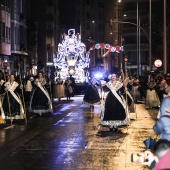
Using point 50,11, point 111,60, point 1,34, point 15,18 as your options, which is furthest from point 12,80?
point 111,60

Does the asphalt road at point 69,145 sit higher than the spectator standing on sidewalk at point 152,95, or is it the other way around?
the spectator standing on sidewalk at point 152,95

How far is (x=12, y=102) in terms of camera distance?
1928 centimetres

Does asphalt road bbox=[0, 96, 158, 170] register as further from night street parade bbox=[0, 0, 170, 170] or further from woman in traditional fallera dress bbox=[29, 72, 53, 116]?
woman in traditional fallera dress bbox=[29, 72, 53, 116]

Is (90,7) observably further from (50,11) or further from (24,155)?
(24,155)

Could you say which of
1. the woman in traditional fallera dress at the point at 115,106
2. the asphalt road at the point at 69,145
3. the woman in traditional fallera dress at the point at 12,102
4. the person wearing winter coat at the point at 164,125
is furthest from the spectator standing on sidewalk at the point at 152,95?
the person wearing winter coat at the point at 164,125

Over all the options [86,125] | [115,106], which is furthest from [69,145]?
[86,125]

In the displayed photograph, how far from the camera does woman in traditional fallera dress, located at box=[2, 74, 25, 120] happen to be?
19141mm

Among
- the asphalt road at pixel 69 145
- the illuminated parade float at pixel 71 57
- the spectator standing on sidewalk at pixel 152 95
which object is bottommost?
the asphalt road at pixel 69 145

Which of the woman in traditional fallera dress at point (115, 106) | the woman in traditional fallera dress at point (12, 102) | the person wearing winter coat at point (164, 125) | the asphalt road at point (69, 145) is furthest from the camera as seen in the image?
the woman in traditional fallera dress at point (12, 102)

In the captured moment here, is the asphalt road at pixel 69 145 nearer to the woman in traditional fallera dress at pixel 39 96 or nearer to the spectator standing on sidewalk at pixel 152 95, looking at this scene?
Answer: the woman in traditional fallera dress at pixel 39 96

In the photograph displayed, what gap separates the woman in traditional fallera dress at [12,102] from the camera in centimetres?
1914

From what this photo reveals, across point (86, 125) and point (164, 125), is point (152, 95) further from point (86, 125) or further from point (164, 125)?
point (164, 125)

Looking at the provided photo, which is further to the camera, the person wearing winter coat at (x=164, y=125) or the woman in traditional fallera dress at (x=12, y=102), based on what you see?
the woman in traditional fallera dress at (x=12, y=102)

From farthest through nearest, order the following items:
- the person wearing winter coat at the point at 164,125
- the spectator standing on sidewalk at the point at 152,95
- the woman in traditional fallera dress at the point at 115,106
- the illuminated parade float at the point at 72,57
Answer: the illuminated parade float at the point at 72,57, the spectator standing on sidewalk at the point at 152,95, the woman in traditional fallera dress at the point at 115,106, the person wearing winter coat at the point at 164,125
